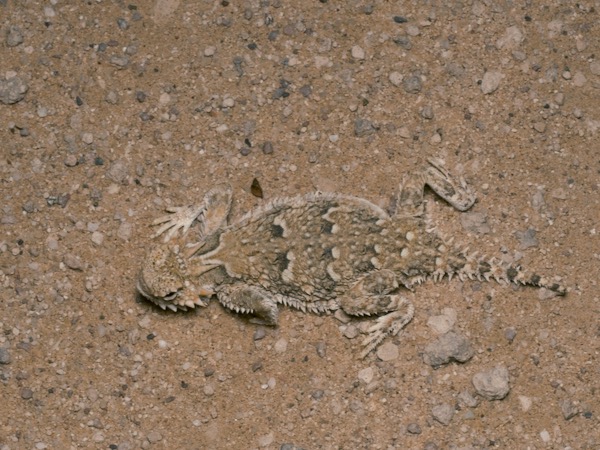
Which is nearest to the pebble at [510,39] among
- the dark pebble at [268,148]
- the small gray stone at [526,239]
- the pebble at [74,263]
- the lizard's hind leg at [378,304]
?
the small gray stone at [526,239]

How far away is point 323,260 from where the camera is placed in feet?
22.5

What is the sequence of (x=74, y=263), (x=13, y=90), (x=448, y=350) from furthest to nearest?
(x=13, y=90) < (x=74, y=263) < (x=448, y=350)

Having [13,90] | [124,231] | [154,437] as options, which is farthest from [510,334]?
[13,90]

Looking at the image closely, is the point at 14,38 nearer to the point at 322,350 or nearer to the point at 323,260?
the point at 323,260

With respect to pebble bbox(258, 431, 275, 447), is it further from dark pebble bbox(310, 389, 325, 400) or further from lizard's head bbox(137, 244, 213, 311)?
lizard's head bbox(137, 244, 213, 311)

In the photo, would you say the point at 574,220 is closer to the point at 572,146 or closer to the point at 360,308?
the point at 572,146

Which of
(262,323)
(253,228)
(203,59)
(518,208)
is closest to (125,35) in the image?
(203,59)

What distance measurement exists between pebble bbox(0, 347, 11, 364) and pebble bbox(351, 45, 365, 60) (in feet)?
11.6

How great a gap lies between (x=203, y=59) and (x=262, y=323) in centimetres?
215

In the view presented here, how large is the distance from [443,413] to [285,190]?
2.06 metres

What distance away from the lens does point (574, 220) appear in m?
7.30

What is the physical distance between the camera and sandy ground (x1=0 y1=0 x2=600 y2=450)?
7.15 m

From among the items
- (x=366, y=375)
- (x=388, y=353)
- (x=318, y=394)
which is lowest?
(x=318, y=394)

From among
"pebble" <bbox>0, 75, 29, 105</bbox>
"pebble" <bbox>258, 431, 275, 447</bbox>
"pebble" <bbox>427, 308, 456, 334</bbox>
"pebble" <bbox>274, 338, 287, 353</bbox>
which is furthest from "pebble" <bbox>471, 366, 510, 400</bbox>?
"pebble" <bbox>0, 75, 29, 105</bbox>
